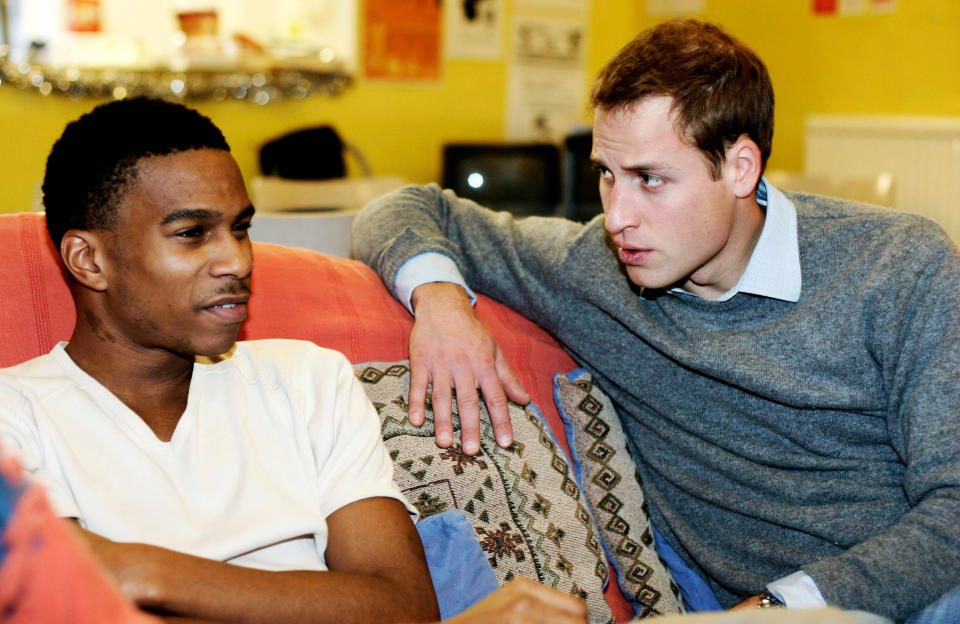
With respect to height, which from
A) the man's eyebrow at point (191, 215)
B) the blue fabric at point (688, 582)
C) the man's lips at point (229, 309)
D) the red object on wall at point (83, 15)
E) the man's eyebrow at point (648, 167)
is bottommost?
the blue fabric at point (688, 582)

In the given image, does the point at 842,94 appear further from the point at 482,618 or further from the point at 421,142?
the point at 482,618

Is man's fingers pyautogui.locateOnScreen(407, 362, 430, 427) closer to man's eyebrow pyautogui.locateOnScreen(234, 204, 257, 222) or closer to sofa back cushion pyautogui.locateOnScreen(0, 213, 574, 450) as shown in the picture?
sofa back cushion pyautogui.locateOnScreen(0, 213, 574, 450)

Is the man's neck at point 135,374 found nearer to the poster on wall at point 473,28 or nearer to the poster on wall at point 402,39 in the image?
the poster on wall at point 402,39

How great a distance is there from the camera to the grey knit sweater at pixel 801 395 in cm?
129

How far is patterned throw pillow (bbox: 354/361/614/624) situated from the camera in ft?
4.54

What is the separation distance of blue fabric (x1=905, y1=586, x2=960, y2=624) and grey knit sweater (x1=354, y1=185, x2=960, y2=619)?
7 centimetres

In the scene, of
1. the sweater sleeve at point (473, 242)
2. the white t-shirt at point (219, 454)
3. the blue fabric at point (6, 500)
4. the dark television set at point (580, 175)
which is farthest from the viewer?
the dark television set at point (580, 175)

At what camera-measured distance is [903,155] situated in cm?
480

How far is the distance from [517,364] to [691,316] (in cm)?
30

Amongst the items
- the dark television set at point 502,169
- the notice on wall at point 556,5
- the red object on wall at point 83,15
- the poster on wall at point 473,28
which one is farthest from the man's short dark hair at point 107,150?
the notice on wall at point 556,5

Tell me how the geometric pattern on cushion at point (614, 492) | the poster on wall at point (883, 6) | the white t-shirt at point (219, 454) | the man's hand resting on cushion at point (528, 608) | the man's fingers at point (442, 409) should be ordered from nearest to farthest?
1. the man's hand resting on cushion at point (528, 608)
2. the white t-shirt at point (219, 454)
3. the man's fingers at point (442, 409)
4. the geometric pattern on cushion at point (614, 492)
5. the poster on wall at point (883, 6)

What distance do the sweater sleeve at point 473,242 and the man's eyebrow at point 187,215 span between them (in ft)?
1.75

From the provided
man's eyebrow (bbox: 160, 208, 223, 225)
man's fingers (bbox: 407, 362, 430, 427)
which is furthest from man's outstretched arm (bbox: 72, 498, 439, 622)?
man's eyebrow (bbox: 160, 208, 223, 225)

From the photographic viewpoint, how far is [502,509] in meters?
1.42
